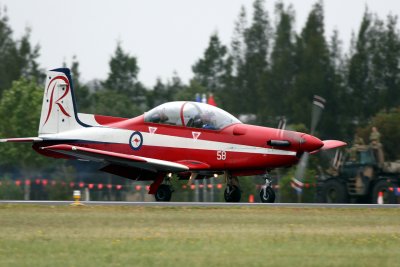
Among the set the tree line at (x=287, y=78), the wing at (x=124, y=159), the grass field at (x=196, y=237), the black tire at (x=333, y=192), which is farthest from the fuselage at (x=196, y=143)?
the tree line at (x=287, y=78)

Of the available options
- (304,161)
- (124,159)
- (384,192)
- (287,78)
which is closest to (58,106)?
(124,159)

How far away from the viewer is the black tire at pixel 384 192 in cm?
3241

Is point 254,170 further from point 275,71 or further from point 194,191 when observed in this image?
point 275,71

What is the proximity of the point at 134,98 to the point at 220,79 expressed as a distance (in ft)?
29.8

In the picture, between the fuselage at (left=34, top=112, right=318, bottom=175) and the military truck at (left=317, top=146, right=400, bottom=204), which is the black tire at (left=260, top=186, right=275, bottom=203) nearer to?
the fuselage at (left=34, top=112, right=318, bottom=175)

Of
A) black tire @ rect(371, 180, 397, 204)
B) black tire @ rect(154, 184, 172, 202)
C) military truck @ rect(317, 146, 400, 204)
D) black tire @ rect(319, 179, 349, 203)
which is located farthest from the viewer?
black tire @ rect(319, 179, 349, 203)

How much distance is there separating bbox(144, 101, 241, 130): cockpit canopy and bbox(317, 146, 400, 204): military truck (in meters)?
10.2

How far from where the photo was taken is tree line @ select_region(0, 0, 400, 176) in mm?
78438

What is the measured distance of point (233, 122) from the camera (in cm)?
2469

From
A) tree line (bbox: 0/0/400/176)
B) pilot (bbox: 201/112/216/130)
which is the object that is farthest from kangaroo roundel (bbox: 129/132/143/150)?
tree line (bbox: 0/0/400/176)

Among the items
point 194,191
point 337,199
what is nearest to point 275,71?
point 194,191

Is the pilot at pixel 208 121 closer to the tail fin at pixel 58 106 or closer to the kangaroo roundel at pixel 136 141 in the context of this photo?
the kangaroo roundel at pixel 136 141

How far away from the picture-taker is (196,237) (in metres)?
15.8

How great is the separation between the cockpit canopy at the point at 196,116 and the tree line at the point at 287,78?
41.7 m
